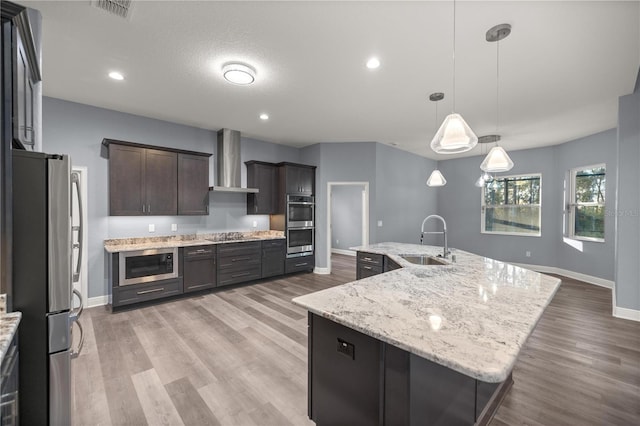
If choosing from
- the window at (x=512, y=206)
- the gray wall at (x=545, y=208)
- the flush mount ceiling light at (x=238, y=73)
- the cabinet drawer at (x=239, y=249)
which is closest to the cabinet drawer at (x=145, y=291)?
the cabinet drawer at (x=239, y=249)

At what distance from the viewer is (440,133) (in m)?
1.94

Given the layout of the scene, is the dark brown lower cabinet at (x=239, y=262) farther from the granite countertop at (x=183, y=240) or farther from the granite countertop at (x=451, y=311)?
the granite countertop at (x=451, y=311)

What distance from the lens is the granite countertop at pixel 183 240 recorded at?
390cm

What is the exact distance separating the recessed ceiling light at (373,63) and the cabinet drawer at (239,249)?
136 inches

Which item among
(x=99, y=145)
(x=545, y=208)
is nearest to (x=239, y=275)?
(x=99, y=145)

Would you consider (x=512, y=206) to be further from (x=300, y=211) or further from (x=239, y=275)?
(x=239, y=275)

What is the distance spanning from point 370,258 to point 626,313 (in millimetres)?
3317

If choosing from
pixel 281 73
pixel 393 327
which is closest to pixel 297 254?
pixel 281 73

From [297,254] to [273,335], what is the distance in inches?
107

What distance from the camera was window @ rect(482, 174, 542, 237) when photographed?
6363 mm

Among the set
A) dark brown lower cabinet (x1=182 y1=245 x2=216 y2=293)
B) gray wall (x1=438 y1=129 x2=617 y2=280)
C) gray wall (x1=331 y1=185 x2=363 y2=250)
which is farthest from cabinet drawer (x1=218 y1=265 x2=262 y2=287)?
gray wall (x1=438 y1=129 x2=617 y2=280)

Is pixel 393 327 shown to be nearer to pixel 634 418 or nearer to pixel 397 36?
pixel 634 418

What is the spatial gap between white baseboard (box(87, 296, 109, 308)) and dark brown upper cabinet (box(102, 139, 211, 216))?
47.6 inches

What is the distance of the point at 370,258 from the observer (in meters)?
3.46
